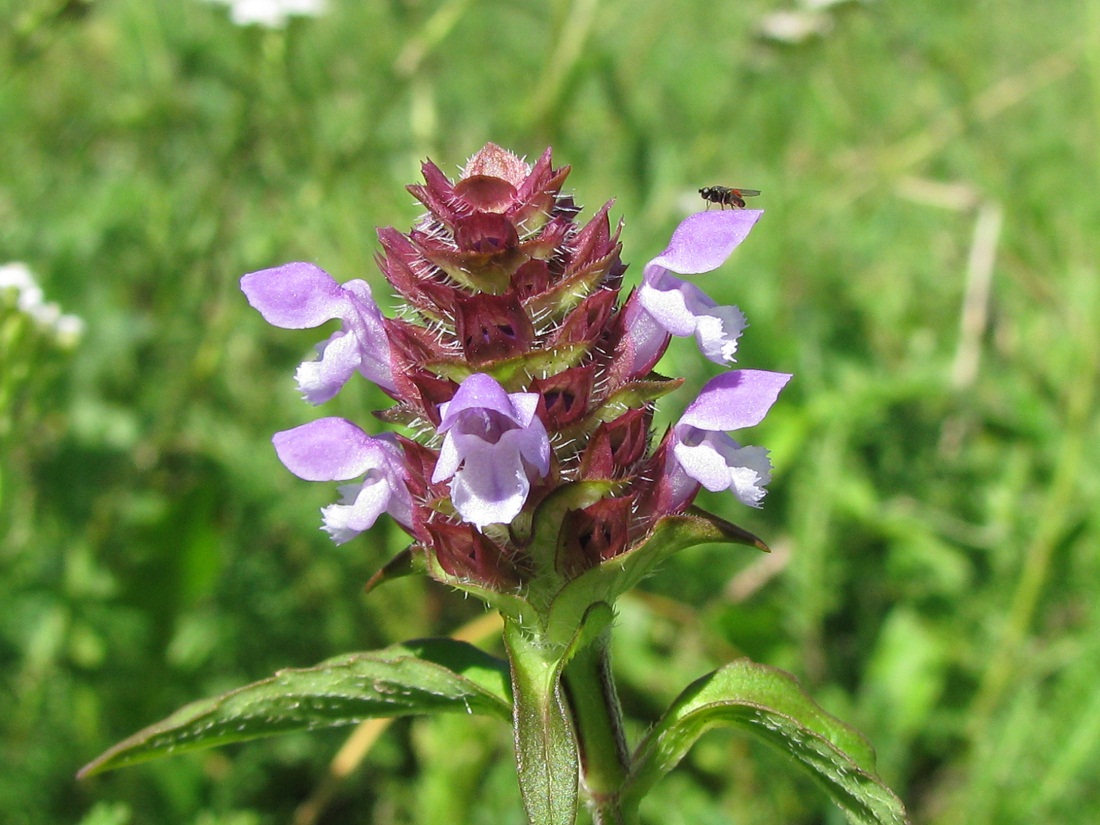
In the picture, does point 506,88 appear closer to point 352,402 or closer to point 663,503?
point 352,402

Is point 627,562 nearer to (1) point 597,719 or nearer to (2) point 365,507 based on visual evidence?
(1) point 597,719

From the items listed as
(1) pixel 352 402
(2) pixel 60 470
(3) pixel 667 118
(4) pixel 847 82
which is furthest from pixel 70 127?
(4) pixel 847 82

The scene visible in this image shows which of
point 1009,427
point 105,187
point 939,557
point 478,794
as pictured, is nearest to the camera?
point 478,794

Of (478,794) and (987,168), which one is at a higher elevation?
(987,168)

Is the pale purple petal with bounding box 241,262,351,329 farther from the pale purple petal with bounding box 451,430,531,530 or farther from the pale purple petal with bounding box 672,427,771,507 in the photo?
the pale purple petal with bounding box 672,427,771,507

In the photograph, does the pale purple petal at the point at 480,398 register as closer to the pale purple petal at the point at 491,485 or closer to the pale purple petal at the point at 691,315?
the pale purple petal at the point at 491,485

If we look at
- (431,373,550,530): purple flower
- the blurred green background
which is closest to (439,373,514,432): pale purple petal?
(431,373,550,530): purple flower

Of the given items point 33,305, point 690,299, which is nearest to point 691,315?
point 690,299
